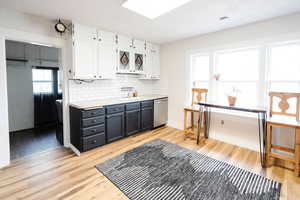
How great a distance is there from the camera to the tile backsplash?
3.15 metres

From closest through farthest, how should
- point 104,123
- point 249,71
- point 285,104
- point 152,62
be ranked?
point 285,104 < point 104,123 < point 249,71 < point 152,62

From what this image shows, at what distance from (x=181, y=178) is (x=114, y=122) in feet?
5.63

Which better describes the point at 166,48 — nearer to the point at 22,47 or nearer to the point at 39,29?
the point at 39,29

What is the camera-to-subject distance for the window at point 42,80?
4282mm

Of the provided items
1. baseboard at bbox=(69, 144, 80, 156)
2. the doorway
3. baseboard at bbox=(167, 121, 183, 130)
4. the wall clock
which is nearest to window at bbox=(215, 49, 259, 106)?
baseboard at bbox=(167, 121, 183, 130)

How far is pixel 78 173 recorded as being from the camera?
2.21m

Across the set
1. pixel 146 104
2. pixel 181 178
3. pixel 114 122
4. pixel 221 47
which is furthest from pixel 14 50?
pixel 221 47

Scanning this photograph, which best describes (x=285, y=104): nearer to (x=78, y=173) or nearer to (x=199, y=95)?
(x=199, y=95)

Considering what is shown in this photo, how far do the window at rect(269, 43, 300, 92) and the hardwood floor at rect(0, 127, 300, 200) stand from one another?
133 centimetres

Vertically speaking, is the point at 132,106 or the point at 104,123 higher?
the point at 132,106

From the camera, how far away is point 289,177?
2.13 metres

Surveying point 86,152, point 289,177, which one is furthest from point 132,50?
point 289,177

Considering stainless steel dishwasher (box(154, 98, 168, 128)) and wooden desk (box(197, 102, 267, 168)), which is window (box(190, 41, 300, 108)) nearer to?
wooden desk (box(197, 102, 267, 168))

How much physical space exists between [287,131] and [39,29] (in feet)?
15.3
